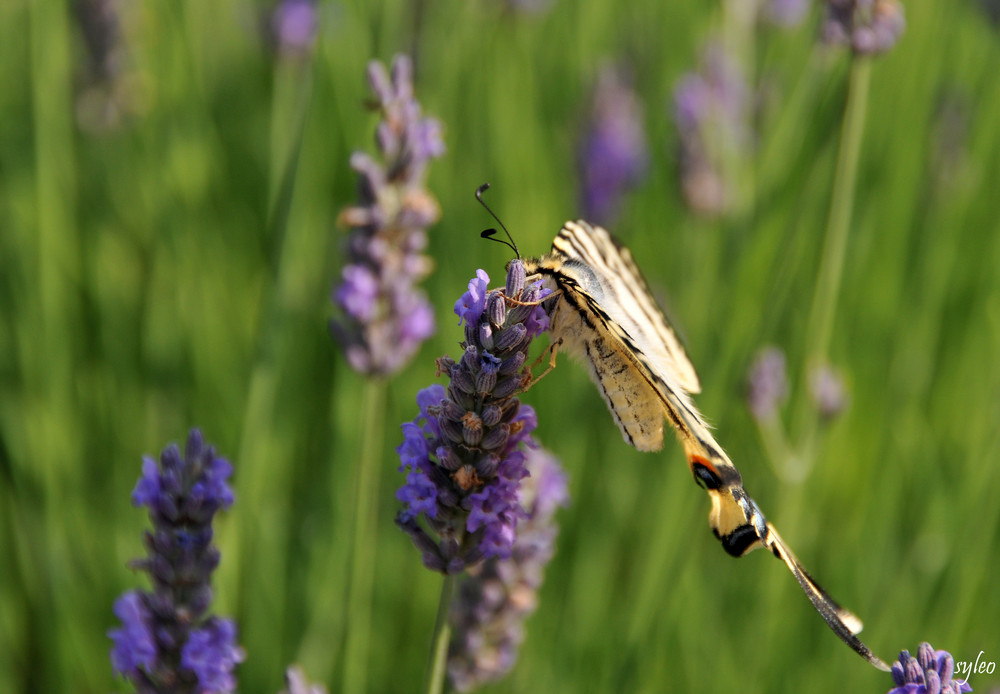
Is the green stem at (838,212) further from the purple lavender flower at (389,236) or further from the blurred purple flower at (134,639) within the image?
the blurred purple flower at (134,639)

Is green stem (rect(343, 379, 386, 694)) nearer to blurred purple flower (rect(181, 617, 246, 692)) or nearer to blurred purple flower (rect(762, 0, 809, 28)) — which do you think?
blurred purple flower (rect(181, 617, 246, 692))

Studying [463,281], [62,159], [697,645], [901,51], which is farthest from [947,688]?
[901,51]

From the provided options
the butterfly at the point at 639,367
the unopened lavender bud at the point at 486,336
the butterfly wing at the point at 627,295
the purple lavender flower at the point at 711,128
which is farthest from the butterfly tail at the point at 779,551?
the purple lavender flower at the point at 711,128

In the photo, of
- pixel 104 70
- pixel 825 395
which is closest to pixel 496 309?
pixel 825 395

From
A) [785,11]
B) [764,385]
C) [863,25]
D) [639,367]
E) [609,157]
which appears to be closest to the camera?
[639,367]

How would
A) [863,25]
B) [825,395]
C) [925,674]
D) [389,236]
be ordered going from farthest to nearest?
[825,395] < [389,236] < [863,25] < [925,674]

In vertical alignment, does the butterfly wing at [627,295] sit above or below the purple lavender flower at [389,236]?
below

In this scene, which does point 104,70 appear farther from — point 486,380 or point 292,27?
point 486,380
